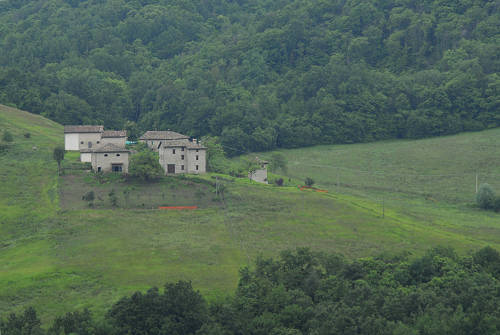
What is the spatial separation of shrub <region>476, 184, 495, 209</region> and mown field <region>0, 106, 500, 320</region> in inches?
69.6

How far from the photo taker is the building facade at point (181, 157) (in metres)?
92.9

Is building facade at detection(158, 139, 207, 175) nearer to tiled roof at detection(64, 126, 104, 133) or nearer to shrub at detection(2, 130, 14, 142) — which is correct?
tiled roof at detection(64, 126, 104, 133)

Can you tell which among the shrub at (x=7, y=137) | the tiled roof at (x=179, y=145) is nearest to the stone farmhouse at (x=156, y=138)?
the tiled roof at (x=179, y=145)

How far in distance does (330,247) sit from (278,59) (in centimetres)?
12046

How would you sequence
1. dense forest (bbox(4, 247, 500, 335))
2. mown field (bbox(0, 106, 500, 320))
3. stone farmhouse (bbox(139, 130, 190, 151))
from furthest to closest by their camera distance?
1. stone farmhouse (bbox(139, 130, 190, 151))
2. mown field (bbox(0, 106, 500, 320))
3. dense forest (bbox(4, 247, 500, 335))

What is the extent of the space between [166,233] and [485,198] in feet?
143

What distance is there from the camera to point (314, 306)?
5344 cm

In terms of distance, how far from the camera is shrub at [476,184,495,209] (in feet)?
306

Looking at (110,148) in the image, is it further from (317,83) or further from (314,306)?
(317,83)

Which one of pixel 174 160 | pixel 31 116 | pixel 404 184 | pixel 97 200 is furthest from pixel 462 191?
pixel 31 116

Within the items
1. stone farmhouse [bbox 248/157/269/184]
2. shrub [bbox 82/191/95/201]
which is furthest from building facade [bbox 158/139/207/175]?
shrub [bbox 82/191/95/201]

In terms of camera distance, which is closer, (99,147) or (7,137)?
(99,147)

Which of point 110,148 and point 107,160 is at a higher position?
point 110,148

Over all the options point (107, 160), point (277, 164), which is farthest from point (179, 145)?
point (277, 164)
